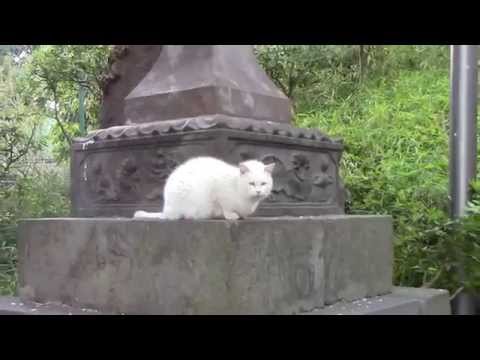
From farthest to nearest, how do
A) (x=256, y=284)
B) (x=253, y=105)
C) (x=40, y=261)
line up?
(x=253, y=105)
(x=40, y=261)
(x=256, y=284)

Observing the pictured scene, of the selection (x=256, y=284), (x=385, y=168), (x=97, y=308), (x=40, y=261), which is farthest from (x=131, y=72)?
(x=385, y=168)

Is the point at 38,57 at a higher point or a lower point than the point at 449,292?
higher

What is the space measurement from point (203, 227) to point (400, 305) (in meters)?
1.46

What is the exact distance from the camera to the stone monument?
251 centimetres

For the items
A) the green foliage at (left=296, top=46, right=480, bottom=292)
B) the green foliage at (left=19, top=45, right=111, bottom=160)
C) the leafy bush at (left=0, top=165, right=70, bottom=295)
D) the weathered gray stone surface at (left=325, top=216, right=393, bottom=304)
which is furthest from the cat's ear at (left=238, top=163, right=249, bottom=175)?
the green foliage at (left=19, top=45, right=111, bottom=160)

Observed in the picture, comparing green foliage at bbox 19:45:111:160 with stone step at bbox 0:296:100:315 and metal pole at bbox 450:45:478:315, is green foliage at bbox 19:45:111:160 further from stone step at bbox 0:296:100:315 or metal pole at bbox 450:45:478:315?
metal pole at bbox 450:45:478:315

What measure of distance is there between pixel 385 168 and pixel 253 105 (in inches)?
92.3

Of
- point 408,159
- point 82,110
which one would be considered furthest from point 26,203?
point 408,159

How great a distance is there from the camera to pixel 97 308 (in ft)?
9.29

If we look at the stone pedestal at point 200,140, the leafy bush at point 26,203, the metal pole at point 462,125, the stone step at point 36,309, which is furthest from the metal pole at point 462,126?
the leafy bush at point 26,203

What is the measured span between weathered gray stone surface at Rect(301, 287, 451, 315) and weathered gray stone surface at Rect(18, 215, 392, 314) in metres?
0.07

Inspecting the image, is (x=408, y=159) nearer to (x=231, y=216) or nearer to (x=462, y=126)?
(x=462, y=126)

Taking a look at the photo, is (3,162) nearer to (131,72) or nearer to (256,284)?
(131,72)

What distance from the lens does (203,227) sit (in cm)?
249
